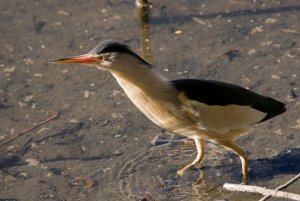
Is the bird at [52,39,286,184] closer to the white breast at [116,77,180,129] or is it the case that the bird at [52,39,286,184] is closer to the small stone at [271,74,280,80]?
the white breast at [116,77,180,129]

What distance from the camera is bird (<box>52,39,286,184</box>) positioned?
504cm

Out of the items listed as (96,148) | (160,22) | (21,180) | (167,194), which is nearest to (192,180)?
(167,194)

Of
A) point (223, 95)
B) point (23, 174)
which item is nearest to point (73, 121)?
point (23, 174)

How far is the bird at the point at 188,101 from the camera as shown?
504 centimetres

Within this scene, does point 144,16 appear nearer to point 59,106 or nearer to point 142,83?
point 59,106

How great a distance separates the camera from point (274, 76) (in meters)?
6.59

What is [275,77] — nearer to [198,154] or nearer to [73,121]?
[198,154]

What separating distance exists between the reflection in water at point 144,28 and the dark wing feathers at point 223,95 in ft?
5.03

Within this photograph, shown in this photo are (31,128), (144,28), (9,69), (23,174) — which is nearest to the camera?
(23,174)

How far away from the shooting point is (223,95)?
545 centimetres

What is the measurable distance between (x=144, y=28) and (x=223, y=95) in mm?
2112

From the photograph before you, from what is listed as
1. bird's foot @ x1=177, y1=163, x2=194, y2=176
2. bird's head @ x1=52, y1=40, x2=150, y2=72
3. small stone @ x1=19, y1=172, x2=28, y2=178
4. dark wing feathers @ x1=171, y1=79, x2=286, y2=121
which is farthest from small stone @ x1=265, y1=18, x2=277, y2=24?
small stone @ x1=19, y1=172, x2=28, y2=178

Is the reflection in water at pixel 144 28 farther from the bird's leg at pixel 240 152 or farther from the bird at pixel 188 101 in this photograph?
the bird's leg at pixel 240 152

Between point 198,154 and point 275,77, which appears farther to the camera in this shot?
point 275,77
